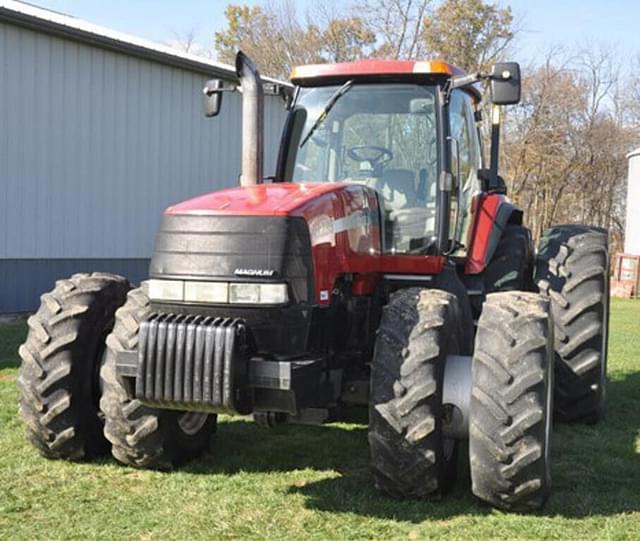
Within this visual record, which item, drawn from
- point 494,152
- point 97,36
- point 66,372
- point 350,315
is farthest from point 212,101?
point 97,36

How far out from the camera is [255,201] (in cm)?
441

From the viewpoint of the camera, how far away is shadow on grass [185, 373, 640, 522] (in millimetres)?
4410

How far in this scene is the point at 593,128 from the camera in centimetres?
3428

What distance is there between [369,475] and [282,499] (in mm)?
685

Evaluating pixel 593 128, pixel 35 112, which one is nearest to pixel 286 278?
pixel 35 112

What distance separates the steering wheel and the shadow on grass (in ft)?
6.21

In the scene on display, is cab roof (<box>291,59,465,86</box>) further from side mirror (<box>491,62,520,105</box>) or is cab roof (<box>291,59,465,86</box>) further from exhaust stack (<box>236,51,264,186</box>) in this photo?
exhaust stack (<box>236,51,264,186</box>)

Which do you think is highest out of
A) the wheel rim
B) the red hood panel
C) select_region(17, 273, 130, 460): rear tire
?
the red hood panel

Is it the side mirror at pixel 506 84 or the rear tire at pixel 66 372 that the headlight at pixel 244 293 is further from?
the side mirror at pixel 506 84

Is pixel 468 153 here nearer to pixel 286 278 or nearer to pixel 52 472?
pixel 286 278

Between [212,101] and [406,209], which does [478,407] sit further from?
[212,101]

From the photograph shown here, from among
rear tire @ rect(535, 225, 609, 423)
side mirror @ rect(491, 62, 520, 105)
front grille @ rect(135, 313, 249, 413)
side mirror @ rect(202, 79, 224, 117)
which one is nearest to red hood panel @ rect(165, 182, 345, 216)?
front grille @ rect(135, 313, 249, 413)

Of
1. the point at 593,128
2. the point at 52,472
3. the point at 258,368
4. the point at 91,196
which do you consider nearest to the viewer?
the point at 258,368

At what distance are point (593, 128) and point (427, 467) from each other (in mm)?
32515
